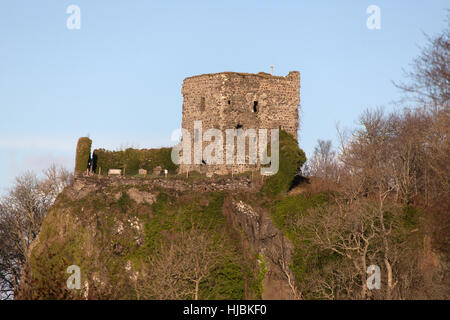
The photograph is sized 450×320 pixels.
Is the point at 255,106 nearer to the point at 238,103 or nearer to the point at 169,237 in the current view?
the point at 238,103

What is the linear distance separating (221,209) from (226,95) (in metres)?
9.34

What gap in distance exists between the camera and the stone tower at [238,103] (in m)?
44.8

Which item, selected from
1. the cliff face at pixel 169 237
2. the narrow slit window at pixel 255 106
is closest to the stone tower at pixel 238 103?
the narrow slit window at pixel 255 106

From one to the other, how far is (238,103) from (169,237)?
11.7 meters

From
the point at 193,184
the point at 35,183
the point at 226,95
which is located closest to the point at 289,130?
the point at 226,95

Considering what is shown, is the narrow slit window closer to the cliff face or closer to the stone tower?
the stone tower

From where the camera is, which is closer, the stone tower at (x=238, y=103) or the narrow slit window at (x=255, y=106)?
the stone tower at (x=238, y=103)

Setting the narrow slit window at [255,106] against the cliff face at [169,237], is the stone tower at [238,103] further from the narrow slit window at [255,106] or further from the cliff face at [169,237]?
the cliff face at [169,237]

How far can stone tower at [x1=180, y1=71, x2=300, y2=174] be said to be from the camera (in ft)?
147

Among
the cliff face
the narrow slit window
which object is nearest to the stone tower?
the narrow slit window

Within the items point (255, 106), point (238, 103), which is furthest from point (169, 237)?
point (255, 106)

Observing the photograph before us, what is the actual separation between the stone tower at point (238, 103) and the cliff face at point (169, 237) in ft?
18.2
